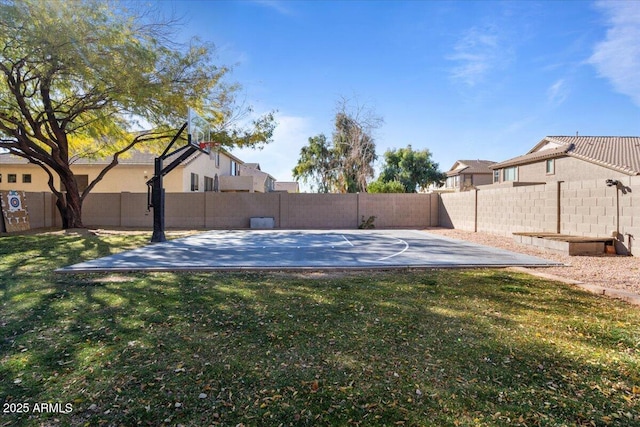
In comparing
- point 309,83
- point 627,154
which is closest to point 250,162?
point 309,83

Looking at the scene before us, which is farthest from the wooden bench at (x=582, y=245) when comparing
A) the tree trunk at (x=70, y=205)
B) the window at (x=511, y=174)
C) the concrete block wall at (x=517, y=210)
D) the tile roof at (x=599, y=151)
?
the window at (x=511, y=174)

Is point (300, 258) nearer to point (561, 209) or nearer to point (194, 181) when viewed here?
point (561, 209)

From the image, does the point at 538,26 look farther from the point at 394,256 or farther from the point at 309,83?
the point at 309,83

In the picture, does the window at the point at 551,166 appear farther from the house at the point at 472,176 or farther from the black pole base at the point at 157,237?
the black pole base at the point at 157,237

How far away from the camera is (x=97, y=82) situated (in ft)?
38.3

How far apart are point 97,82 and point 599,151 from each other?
95.6ft

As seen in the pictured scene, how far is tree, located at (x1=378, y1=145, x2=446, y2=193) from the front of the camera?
105 ft

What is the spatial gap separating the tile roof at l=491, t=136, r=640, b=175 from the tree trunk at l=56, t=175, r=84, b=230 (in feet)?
96.9

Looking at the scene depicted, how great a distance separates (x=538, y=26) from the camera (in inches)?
423

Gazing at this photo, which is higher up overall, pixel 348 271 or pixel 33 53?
pixel 33 53

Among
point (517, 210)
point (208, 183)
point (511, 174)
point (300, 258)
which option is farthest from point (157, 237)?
point (511, 174)

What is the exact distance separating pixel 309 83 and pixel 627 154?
71.8 ft

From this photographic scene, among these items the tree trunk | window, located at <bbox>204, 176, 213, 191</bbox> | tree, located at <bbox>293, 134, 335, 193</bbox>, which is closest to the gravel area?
the tree trunk

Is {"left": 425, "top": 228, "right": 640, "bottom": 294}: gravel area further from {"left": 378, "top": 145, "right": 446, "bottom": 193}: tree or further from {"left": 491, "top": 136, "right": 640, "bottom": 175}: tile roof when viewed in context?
{"left": 378, "top": 145, "right": 446, "bottom": 193}: tree
